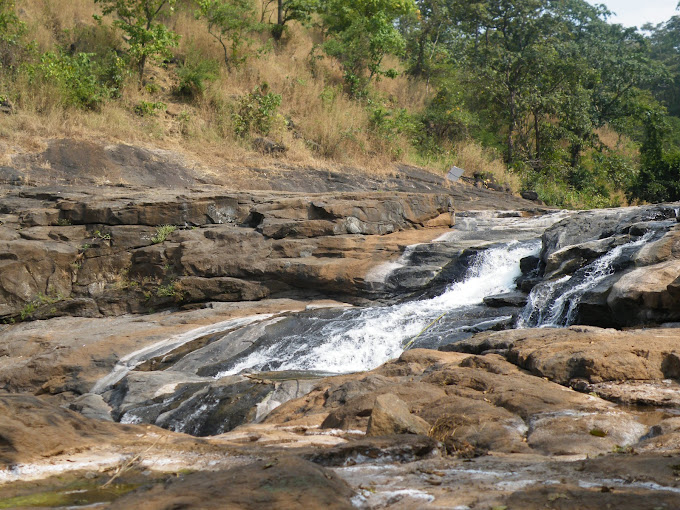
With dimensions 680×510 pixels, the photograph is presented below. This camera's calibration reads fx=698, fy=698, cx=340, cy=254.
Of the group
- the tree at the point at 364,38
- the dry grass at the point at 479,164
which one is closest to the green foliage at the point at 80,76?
the tree at the point at 364,38

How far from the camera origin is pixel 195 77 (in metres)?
17.4

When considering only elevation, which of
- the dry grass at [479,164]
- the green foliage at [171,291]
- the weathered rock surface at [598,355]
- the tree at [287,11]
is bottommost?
the green foliage at [171,291]

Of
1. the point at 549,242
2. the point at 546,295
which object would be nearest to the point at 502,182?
the point at 549,242

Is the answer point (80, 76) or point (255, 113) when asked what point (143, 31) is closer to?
point (80, 76)

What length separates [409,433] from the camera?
4.05 meters

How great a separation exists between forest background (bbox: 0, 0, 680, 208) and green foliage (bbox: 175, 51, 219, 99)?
0.15 feet

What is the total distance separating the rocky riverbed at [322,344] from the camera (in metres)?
3.15

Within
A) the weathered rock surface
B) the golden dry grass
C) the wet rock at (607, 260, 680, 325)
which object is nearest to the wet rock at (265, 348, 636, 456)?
the weathered rock surface

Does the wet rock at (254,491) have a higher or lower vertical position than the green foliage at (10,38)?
lower

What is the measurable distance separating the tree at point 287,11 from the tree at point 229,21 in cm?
128

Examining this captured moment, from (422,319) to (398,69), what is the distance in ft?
50.0

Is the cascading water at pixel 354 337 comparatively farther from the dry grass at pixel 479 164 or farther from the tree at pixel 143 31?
the tree at pixel 143 31

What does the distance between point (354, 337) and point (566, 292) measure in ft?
8.52

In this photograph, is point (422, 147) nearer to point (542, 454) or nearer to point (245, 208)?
point (245, 208)
